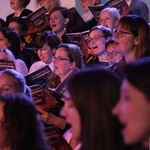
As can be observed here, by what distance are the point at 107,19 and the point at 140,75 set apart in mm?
2875

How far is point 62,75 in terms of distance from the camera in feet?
12.2

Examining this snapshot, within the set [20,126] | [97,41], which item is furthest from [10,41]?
[20,126]

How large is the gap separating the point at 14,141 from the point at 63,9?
270 centimetres

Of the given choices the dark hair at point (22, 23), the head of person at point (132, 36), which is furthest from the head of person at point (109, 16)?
the head of person at point (132, 36)

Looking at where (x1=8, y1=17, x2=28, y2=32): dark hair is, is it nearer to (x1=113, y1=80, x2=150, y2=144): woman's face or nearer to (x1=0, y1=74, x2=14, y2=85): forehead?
(x1=0, y1=74, x2=14, y2=85): forehead

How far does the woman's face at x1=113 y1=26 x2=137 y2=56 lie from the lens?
3188mm

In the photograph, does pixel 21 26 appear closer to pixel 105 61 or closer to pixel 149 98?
pixel 105 61

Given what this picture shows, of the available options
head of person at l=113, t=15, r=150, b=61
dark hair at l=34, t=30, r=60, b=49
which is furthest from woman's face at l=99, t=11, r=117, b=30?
head of person at l=113, t=15, r=150, b=61

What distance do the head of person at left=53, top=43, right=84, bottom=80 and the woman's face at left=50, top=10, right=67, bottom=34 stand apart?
44.0 inches

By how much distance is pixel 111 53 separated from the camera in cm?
393

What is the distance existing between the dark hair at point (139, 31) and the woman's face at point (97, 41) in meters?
0.91

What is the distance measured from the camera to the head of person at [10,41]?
454 centimetres

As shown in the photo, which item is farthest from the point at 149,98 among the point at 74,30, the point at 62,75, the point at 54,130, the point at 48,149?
the point at 74,30

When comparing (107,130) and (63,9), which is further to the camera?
(63,9)
